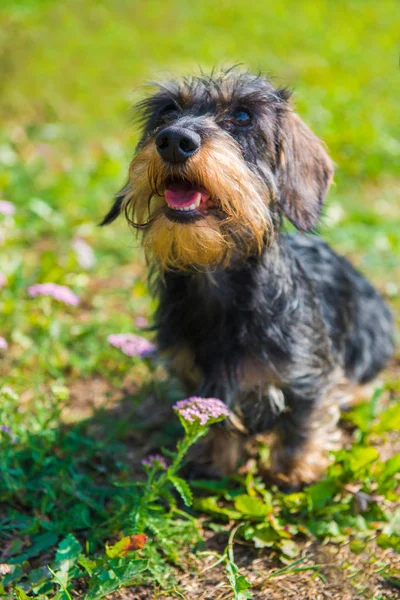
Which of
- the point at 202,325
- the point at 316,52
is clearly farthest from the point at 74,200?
the point at 316,52

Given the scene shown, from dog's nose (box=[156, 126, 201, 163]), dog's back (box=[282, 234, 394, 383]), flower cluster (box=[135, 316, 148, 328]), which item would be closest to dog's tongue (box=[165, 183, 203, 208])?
dog's nose (box=[156, 126, 201, 163])

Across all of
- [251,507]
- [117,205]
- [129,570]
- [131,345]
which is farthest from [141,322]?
[129,570]

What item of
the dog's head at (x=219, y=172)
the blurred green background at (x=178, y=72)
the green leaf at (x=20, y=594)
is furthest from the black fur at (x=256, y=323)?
the blurred green background at (x=178, y=72)

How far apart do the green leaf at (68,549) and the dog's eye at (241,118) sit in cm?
198

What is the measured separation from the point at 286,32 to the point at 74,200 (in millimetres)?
8022

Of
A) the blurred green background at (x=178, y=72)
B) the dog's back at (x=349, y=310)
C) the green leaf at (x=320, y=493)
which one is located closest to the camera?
the green leaf at (x=320, y=493)

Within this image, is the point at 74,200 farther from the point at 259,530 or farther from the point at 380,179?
the point at 259,530

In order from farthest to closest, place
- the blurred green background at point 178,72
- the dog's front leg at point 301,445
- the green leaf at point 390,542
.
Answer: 1. the blurred green background at point 178,72
2. the dog's front leg at point 301,445
3. the green leaf at point 390,542

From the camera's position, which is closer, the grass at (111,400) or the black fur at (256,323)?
the grass at (111,400)

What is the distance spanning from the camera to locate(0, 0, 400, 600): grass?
2.91 meters

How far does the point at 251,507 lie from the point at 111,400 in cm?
124

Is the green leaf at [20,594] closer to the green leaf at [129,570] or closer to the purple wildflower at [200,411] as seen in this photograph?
the green leaf at [129,570]

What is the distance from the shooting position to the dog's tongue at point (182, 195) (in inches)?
112

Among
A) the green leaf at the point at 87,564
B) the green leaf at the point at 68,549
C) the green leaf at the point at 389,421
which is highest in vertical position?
the green leaf at the point at 389,421
